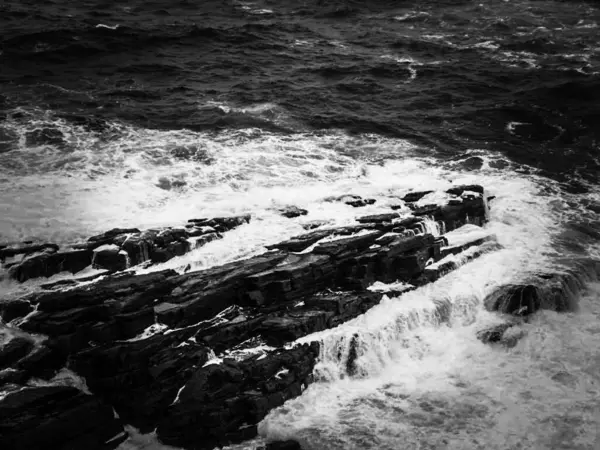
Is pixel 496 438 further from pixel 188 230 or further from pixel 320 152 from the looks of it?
pixel 320 152

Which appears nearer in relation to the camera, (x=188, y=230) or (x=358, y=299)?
(x=358, y=299)

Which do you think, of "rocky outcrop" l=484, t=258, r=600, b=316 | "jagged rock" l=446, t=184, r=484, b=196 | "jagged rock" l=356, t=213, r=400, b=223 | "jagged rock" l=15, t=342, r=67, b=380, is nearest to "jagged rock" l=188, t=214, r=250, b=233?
"jagged rock" l=356, t=213, r=400, b=223

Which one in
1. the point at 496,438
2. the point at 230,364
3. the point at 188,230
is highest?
the point at 188,230

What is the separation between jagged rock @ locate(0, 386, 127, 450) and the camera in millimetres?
20922

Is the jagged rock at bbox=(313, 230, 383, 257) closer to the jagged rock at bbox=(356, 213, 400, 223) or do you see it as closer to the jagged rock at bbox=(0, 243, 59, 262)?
the jagged rock at bbox=(356, 213, 400, 223)

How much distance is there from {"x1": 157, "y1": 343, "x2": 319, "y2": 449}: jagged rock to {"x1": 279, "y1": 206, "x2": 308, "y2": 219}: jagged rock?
8787 millimetres

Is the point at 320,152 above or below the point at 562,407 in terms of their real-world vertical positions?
above

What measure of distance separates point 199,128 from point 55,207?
12394 millimetres

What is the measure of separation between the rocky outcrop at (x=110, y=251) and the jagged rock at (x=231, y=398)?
6.61 meters

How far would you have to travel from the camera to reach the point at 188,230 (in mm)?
30047

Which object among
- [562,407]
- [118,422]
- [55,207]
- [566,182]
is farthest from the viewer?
[566,182]

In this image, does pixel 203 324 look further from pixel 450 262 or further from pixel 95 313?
pixel 450 262

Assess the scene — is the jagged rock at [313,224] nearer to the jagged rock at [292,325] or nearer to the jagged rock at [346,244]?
the jagged rock at [346,244]

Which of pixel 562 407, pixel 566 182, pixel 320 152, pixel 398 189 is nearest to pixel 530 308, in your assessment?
pixel 562 407
